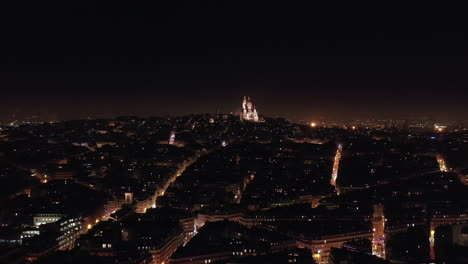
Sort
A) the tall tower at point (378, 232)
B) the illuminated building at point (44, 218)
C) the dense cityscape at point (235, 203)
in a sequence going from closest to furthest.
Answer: the dense cityscape at point (235, 203), the tall tower at point (378, 232), the illuminated building at point (44, 218)

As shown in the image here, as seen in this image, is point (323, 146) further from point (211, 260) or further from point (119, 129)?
point (211, 260)

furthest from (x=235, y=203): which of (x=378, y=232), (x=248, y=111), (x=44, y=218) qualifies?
(x=248, y=111)

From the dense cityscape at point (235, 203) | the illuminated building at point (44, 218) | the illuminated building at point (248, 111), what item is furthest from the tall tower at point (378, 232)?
the illuminated building at point (248, 111)

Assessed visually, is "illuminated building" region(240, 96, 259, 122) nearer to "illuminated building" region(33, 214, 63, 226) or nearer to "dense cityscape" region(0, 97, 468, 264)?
"dense cityscape" region(0, 97, 468, 264)

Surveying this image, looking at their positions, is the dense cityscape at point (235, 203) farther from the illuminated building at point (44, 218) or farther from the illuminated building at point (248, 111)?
the illuminated building at point (248, 111)

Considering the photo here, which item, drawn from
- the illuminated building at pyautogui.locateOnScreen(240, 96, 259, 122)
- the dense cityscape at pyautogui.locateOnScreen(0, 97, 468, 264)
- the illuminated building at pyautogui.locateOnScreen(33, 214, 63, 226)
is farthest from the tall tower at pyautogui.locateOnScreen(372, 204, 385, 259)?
the illuminated building at pyautogui.locateOnScreen(240, 96, 259, 122)

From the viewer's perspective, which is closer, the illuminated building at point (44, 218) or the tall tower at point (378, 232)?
the tall tower at point (378, 232)
